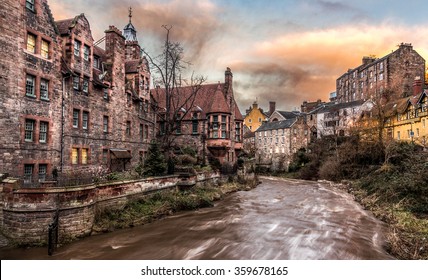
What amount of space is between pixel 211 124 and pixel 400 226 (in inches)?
806

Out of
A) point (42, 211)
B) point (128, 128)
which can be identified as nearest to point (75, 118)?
point (128, 128)

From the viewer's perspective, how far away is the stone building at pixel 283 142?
5453 cm

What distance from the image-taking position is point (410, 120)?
34000 millimetres

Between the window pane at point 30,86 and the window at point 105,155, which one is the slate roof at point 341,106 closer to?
the window at point 105,155

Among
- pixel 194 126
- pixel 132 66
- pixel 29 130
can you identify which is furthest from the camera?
pixel 194 126

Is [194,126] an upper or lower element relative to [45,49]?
lower

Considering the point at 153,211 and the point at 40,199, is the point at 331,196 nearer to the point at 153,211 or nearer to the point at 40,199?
the point at 153,211

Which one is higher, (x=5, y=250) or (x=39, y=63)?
(x=39, y=63)

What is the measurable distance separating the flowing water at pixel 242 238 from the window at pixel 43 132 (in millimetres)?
7268

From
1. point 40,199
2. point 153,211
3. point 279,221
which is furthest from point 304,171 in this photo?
point 40,199

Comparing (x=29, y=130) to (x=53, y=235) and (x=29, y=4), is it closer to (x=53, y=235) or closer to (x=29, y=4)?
(x=29, y=4)

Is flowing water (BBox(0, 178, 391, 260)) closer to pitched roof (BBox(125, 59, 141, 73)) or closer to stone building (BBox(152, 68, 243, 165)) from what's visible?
stone building (BBox(152, 68, 243, 165))

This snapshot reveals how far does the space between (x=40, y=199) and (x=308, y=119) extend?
5529 centimetres

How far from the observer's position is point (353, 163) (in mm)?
34906
